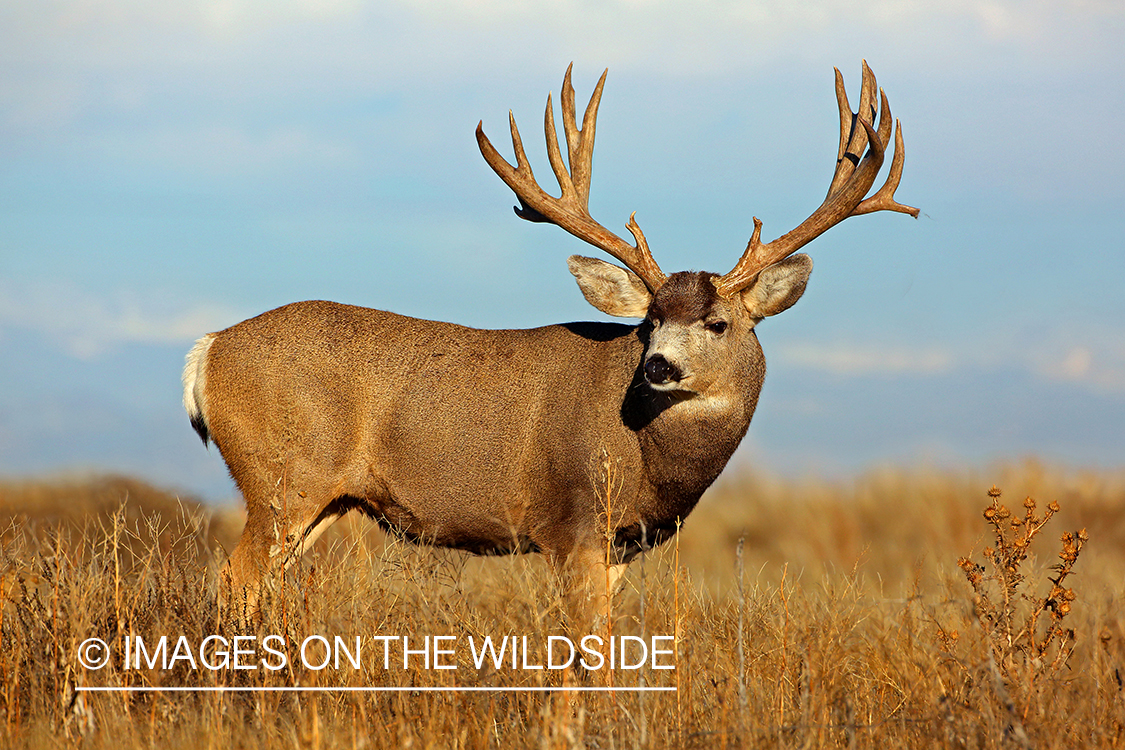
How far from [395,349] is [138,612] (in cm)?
236

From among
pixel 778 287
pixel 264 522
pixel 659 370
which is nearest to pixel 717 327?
pixel 778 287

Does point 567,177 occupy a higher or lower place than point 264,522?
higher

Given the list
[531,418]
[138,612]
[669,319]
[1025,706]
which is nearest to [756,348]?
[669,319]

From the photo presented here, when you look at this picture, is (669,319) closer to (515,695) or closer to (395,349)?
(395,349)

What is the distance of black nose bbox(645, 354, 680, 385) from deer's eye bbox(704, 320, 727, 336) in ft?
1.65

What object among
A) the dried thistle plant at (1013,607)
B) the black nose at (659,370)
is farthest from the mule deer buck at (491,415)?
the dried thistle plant at (1013,607)

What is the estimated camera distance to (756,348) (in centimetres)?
682

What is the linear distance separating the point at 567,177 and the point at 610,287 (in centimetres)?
101

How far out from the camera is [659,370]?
604 cm

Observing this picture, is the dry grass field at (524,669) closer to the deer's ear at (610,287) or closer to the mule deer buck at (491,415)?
the mule deer buck at (491,415)

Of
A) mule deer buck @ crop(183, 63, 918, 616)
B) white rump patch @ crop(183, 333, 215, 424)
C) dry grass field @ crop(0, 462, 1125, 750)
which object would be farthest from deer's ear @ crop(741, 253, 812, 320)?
white rump patch @ crop(183, 333, 215, 424)

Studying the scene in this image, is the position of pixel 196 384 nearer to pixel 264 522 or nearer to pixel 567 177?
pixel 264 522

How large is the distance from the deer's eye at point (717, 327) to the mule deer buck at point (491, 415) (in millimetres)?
14

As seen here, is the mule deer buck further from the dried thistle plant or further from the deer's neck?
the dried thistle plant
